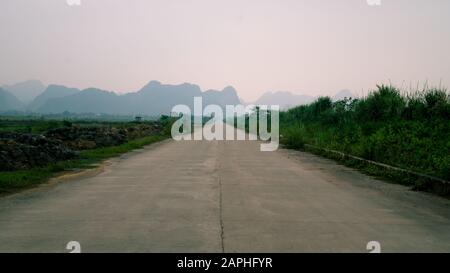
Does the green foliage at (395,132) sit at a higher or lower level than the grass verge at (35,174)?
higher

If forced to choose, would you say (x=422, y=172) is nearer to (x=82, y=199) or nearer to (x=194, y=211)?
(x=194, y=211)

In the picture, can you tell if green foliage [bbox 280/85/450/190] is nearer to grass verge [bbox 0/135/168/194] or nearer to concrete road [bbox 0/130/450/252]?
concrete road [bbox 0/130/450/252]

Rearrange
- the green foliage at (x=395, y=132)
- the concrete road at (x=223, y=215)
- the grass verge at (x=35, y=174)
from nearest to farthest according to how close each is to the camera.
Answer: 1. the concrete road at (x=223, y=215)
2. the grass verge at (x=35, y=174)
3. the green foliage at (x=395, y=132)

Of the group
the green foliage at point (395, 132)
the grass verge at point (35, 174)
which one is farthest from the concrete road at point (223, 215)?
the green foliage at point (395, 132)

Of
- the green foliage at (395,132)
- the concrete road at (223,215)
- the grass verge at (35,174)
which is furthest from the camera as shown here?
the green foliage at (395,132)

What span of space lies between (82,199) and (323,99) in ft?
120

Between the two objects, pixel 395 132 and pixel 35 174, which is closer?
pixel 35 174

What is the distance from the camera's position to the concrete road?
7035 millimetres

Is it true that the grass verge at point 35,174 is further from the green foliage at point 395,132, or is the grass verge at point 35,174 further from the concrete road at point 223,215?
the green foliage at point 395,132

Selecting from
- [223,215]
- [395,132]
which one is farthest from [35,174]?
[395,132]

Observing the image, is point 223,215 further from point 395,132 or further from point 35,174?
point 395,132

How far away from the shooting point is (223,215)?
30.1ft

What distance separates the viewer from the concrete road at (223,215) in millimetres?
7035
